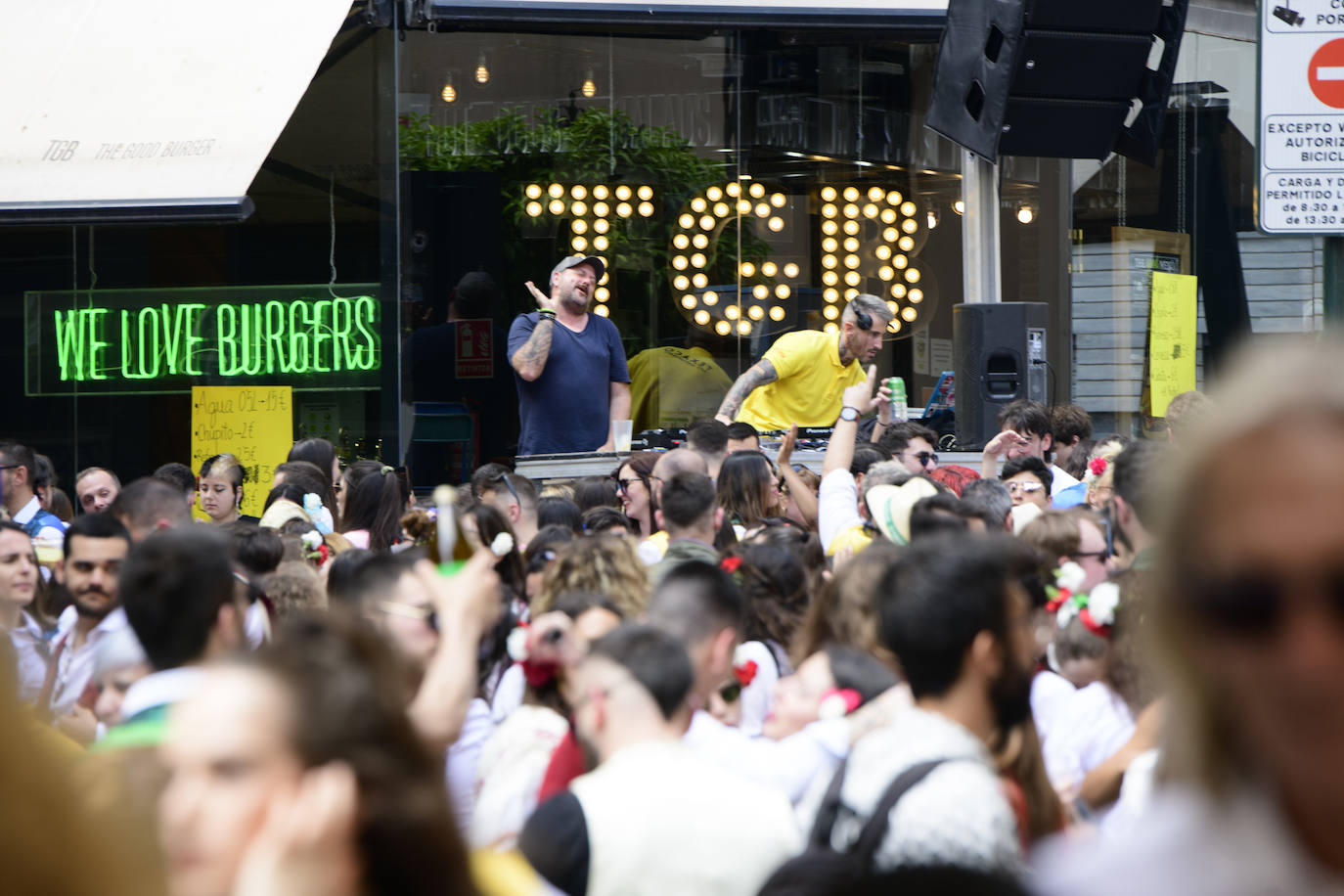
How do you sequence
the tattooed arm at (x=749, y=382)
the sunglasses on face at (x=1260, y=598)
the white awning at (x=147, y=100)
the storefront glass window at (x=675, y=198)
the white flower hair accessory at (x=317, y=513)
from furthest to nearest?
1. the storefront glass window at (x=675, y=198)
2. the white awning at (x=147, y=100)
3. the tattooed arm at (x=749, y=382)
4. the white flower hair accessory at (x=317, y=513)
5. the sunglasses on face at (x=1260, y=598)

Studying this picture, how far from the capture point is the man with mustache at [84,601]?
4.67 meters

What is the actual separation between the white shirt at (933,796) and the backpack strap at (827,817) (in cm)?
2

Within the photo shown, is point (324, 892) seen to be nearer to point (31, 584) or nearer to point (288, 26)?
point (31, 584)

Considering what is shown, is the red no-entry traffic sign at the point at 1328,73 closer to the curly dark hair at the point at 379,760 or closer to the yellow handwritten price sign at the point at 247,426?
the curly dark hair at the point at 379,760

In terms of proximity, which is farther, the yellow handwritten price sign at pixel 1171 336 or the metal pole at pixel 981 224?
the yellow handwritten price sign at pixel 1171 336

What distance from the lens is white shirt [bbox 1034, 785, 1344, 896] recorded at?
3.16 ft

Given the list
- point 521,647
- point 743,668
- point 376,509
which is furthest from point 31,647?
point 376,509

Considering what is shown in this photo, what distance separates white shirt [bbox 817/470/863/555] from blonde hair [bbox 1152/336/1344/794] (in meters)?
4.94

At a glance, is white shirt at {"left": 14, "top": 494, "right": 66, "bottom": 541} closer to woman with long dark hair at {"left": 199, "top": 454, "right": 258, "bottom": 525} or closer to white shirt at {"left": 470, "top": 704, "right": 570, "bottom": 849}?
woman with long dark hair at {"left": 199, "top": 454, "right": 258, "bottom": 525}

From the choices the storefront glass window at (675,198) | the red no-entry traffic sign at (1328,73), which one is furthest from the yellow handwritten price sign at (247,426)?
the red no-entry traffic sign at (1328,73)

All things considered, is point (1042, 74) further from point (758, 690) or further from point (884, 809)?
point (884, 809)

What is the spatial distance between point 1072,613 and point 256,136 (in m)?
7.36

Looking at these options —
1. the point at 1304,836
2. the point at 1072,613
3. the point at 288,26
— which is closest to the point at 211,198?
the point at 288,26

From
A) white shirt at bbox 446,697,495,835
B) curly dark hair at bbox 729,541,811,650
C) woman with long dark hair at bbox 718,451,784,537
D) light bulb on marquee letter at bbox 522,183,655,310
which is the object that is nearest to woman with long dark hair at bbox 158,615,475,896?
white shirt at bbox 446,697,495,835
